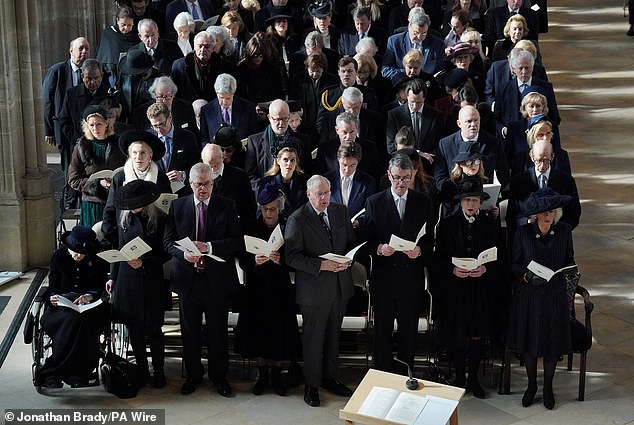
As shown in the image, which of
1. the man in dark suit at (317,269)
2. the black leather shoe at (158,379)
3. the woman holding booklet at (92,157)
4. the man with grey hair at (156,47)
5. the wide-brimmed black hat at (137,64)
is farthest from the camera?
the man with grey hair at (156,47)

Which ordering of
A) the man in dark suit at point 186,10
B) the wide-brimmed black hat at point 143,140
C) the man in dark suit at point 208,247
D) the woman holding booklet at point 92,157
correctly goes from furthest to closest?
1. the man in dark suit at point 186,10
2. the woman holding booklet at point 92,157
3. the wide-brimmed black hat at point 143,140
4. the man in dark suit at point 208,247

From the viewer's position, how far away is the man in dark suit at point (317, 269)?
33.4ft

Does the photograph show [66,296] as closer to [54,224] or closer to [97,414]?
[97,414]

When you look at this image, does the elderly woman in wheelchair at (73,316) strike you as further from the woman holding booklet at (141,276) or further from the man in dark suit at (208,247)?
the man in dark suit at (208,247)

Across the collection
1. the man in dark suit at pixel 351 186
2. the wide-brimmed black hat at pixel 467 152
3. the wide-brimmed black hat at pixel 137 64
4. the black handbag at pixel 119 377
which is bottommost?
the black handbag at pixel 119 377

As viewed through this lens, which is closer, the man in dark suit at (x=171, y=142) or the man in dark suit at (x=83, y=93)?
the man in dark suit at (x=171, y=142)

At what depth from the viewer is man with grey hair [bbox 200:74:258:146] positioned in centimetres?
1249

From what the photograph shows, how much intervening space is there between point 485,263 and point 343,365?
5.14 feet

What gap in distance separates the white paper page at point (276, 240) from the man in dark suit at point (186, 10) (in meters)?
5.90

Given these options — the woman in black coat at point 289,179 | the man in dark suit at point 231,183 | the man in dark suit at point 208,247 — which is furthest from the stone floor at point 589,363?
the woman in black coat at point 289,179

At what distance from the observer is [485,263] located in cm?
1042

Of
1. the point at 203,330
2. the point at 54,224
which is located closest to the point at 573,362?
the point at 203,330

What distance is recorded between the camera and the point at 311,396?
10.4 m

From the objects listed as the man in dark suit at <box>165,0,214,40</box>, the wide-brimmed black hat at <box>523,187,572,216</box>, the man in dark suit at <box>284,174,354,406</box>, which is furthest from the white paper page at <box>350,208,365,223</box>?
the man in dark suit at <box>165,0,214,40</box>
